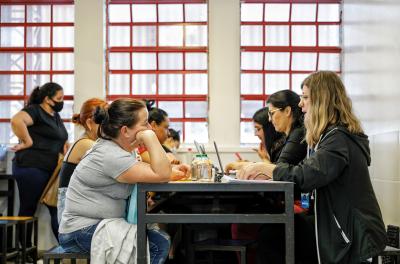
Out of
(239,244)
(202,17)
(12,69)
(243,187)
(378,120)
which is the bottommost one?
(239,244)

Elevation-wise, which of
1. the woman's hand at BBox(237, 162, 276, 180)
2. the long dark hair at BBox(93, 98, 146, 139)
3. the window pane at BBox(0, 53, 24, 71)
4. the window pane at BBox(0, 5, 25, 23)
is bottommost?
the woman's hand at BBox(237, 162, 276, 180)

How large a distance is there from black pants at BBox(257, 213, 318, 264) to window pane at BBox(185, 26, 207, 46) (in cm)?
354

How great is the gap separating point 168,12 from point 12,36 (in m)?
1.68

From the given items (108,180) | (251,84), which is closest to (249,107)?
(251,84)

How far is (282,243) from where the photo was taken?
2.84 m

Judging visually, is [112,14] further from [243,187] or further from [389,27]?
[243,187]

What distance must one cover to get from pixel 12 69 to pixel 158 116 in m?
2.25

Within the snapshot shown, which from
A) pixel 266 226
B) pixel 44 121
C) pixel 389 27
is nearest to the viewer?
pixel 266 226

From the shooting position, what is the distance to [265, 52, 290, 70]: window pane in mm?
6191

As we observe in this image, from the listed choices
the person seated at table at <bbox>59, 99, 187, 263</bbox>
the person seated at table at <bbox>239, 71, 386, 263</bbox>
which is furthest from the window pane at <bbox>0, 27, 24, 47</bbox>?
the person seated at table at <bbox>239, 71, 386, 263</bbox>

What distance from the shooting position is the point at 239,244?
3018 mm

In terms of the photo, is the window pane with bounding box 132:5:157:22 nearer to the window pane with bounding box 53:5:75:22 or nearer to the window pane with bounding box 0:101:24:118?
the window pane with bounding box 53:5:75:22

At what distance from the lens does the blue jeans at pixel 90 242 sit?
2566 millimetres

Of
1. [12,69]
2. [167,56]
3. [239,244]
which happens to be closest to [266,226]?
[239,244]
